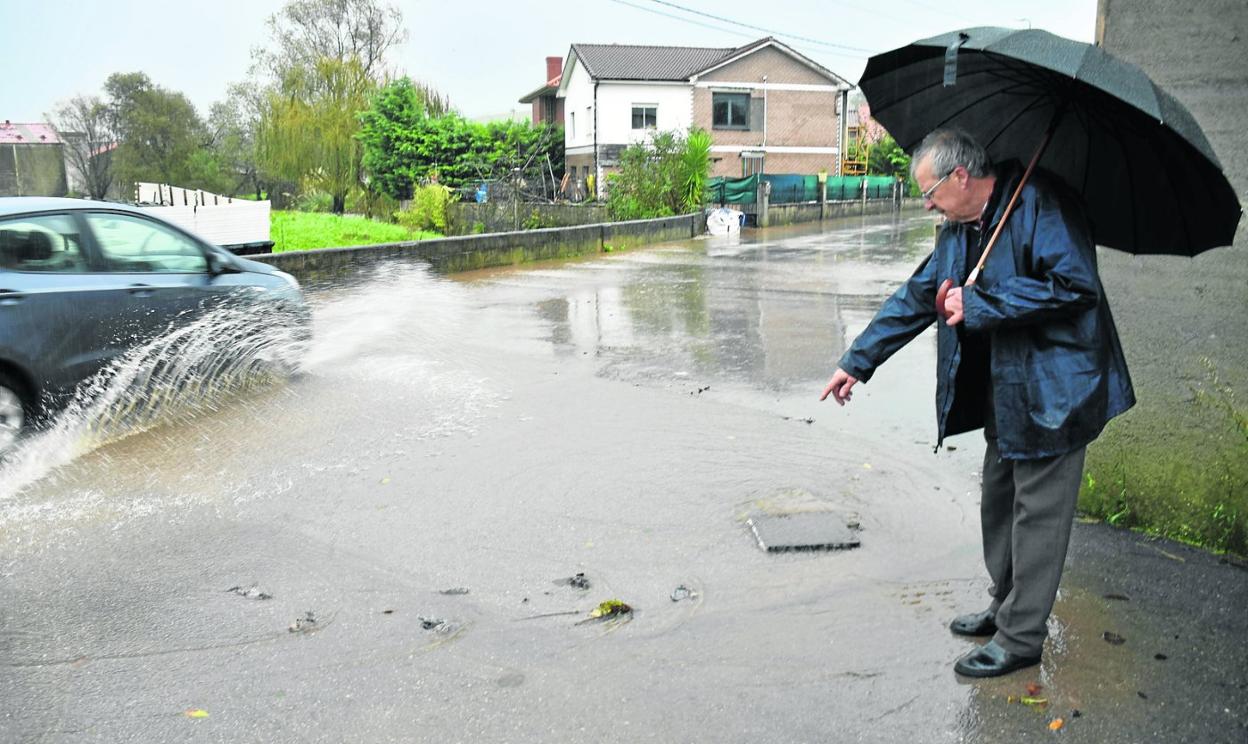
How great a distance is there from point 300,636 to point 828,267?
15.9m

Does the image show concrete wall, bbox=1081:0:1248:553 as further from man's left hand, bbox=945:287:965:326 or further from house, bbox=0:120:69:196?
house, bbox=0:120:69:196

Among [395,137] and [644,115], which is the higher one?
[644,115]

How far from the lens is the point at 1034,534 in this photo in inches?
134

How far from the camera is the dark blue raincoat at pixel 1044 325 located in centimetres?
316

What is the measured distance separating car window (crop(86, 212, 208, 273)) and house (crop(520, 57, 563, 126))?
50.9m

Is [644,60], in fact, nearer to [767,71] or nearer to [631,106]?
[631,106]

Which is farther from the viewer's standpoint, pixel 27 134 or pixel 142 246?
pixel 27 134

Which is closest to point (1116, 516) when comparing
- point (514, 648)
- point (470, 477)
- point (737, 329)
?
point (514, 648)

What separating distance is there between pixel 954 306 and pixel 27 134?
233 feet

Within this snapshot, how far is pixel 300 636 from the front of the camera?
396cm

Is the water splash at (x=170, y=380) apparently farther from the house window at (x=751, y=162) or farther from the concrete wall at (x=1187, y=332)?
the house window at (x=751, y=162)

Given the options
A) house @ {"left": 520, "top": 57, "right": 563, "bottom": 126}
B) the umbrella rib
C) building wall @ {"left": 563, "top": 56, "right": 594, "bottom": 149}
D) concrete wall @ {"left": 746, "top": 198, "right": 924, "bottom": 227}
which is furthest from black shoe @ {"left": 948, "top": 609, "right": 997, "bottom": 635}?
house @ {"left": 520, "top": 57, "right": 563, "bottom": 126}

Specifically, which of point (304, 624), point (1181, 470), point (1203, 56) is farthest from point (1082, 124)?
point (304, 624)

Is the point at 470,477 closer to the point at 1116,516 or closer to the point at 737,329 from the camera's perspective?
the point at 1116,516
